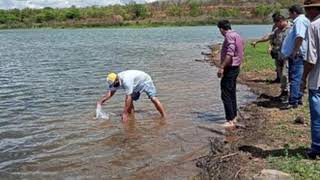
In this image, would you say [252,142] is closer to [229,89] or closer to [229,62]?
[229,89]

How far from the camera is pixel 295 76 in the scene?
11570 millimetres

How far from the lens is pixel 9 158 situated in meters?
9.45

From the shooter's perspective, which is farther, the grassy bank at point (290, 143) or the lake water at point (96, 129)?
the lake water at point (96, 129)

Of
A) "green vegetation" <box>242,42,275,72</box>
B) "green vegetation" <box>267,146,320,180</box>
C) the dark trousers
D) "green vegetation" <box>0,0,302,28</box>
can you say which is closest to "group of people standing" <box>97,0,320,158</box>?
the dark trousers

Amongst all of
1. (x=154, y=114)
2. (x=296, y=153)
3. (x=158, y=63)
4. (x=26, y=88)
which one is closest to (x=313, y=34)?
(x=296, y=153)

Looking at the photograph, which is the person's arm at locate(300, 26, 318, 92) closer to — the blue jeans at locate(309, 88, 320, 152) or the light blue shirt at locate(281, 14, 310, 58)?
the blue jeans at locate(309, 88, 320, 152)

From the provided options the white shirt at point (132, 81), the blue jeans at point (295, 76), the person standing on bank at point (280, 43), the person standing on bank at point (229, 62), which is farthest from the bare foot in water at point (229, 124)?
the person standing on bank at point (280, 43)

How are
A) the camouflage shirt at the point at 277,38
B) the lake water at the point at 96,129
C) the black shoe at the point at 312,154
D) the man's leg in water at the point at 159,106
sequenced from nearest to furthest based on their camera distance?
1. the black shoe at the point at 312,154
2. the lake water at the point at 96,129
3. the man's leg in water at the point at 159,106
4. the camouflage shirt at the point at 277,38

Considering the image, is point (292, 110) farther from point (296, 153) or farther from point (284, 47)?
point (296, 153)

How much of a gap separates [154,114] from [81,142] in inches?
123

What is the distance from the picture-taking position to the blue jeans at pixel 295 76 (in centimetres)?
1148

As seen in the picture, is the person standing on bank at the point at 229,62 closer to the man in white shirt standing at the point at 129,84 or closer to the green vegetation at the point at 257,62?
the man in white shirt standing at the point at 129,84

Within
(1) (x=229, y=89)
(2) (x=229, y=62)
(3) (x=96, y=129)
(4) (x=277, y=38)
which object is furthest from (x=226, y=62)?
(4) (x=277, y=38)

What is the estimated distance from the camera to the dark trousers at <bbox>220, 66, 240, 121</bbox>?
10414 mm
